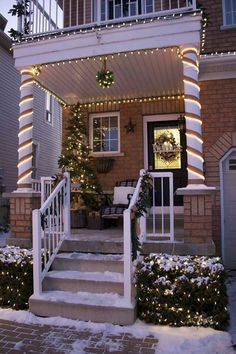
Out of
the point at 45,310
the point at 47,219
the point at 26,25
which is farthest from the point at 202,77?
the point at 45,310

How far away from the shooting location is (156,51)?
5746 mm

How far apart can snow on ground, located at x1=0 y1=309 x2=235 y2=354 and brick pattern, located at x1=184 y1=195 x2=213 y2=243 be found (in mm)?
1228

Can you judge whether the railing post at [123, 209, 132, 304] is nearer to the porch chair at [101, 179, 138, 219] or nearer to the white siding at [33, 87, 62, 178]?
the porch chair at [101, 179, 138, 219]

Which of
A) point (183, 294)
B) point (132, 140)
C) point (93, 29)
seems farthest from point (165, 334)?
point (132, 140)

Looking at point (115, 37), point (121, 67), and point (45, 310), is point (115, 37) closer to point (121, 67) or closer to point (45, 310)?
point (121, 67)

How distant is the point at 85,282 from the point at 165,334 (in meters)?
1.25

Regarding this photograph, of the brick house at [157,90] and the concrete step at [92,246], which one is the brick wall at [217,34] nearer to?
the brick house at [157,90]

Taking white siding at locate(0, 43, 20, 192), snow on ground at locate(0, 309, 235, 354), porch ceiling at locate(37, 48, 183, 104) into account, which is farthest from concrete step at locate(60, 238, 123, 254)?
white siding at locate(0, 43, 20, 192)

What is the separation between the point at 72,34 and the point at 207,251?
3829mm

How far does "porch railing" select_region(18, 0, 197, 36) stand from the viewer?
18.4 feet

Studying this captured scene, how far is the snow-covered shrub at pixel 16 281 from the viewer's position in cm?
484

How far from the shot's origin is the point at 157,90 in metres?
7.80

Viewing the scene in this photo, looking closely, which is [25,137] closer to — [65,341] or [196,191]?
[196,191]

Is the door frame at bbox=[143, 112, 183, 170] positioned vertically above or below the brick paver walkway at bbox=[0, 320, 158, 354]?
above
